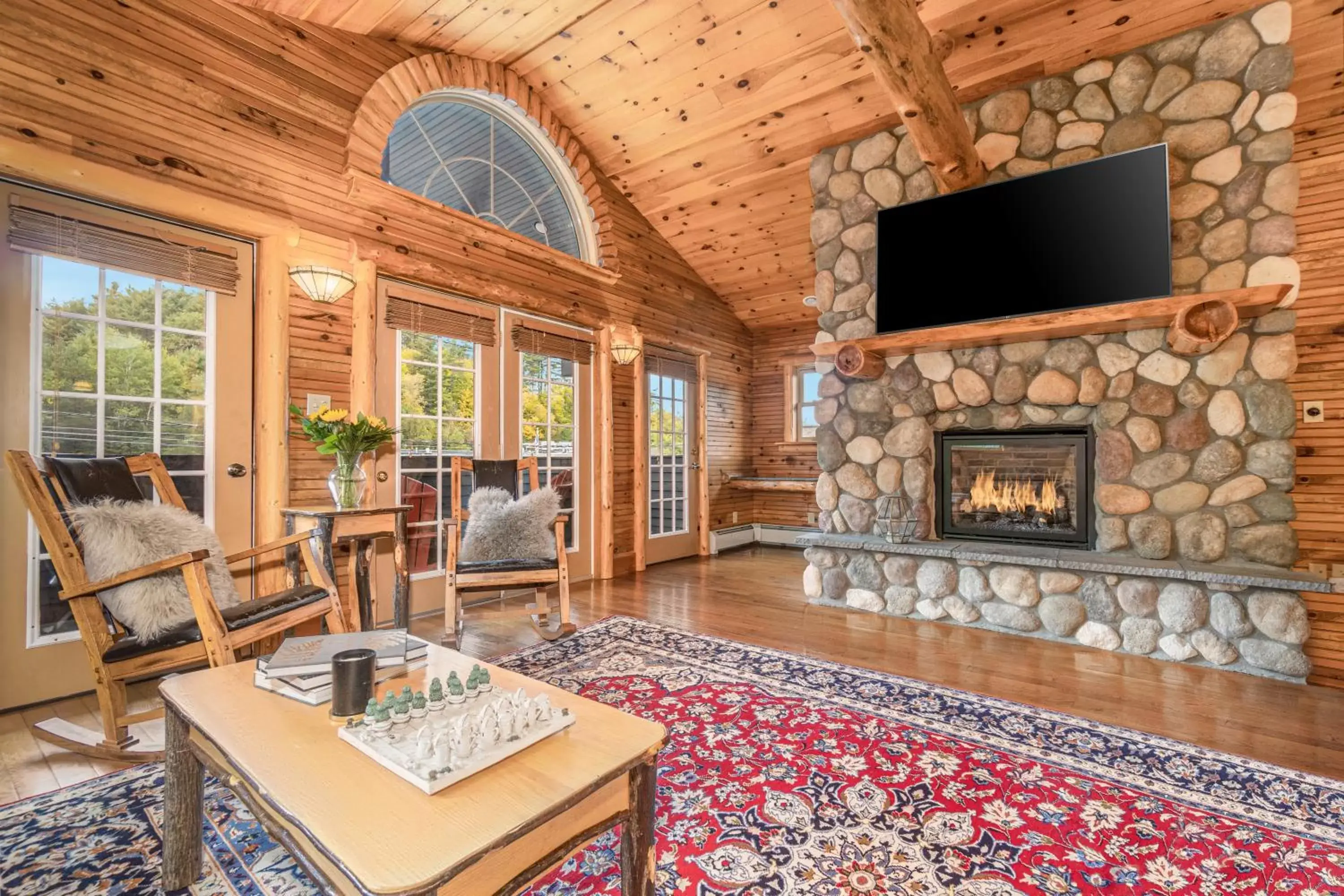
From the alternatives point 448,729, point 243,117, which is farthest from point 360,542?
point 448,729

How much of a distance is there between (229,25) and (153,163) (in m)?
0.79

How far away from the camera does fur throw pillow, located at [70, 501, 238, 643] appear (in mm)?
2025

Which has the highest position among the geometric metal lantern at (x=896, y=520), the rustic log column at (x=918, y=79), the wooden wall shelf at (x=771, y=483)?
the rustic log column at (x=918, y=79)

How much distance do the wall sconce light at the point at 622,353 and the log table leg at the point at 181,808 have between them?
3854 mm

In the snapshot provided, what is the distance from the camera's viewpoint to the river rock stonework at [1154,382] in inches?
114

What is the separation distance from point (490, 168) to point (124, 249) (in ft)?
7.43

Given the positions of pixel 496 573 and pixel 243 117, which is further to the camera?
pixel 496 573

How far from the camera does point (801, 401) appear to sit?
6727mm

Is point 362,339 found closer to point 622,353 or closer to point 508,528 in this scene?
point 508,528

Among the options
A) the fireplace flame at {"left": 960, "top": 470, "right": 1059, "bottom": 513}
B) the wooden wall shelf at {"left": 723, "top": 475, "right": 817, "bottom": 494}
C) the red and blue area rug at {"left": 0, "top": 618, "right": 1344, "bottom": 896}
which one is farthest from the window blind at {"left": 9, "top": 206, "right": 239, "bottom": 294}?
the wooden wall shelf at {"left": 723, "top": 475, "right": 817, "bottom": 494}

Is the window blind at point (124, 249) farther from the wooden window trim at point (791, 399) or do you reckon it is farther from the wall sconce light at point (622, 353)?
the wooden window trim at point (791, 399)

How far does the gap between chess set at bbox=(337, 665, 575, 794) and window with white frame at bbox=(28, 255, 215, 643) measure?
2190mm

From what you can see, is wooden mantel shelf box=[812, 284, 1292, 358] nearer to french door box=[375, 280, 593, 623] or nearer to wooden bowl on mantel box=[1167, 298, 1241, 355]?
wooden bowl on mantel box=[1167, 298, 1241, 355]

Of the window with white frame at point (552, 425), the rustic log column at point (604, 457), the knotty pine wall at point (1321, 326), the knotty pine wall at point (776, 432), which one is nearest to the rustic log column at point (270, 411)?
the window with white frame at point (552, 425)
